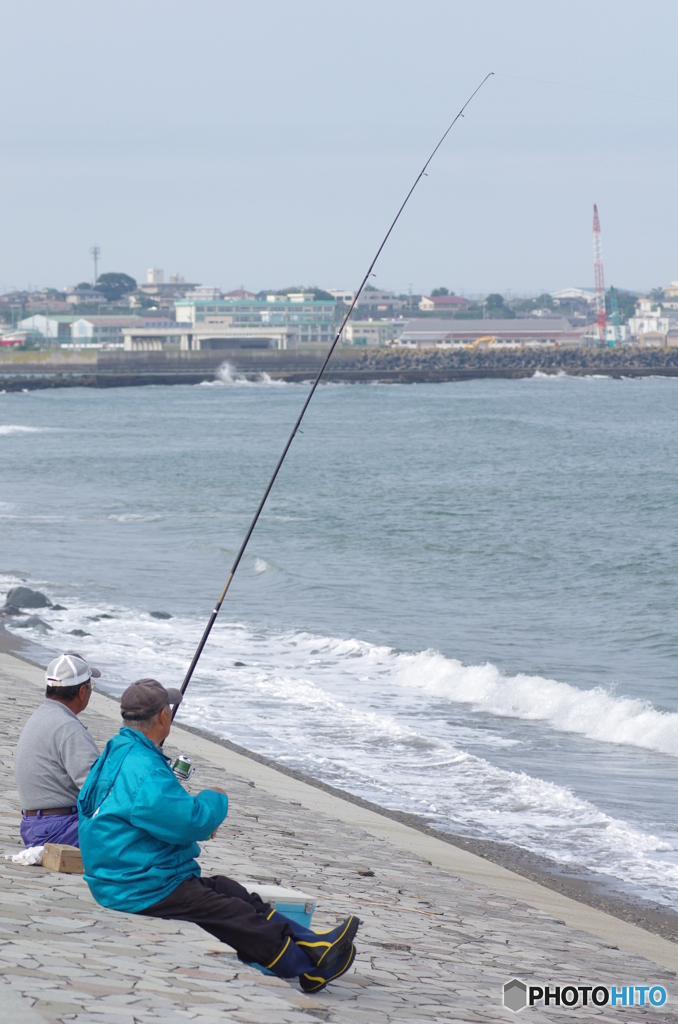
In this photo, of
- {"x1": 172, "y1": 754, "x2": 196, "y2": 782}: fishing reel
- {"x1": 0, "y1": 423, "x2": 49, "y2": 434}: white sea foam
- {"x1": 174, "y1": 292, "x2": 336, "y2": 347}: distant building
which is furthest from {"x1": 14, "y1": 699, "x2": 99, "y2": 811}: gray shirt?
{"x1": 174, "y1": 292, "x2": 336, "y2": 347}: distant building

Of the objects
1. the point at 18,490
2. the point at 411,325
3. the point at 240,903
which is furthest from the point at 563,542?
the point at 411,325

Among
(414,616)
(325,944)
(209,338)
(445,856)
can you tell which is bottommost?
(414,616)

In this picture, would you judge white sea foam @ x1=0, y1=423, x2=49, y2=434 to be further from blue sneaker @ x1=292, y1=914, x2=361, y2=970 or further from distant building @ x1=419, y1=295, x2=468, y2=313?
distant building @ x1=419, y1=295, x2=468, y2=313

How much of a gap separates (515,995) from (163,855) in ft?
4.74

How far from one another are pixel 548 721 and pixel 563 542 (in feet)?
40.5

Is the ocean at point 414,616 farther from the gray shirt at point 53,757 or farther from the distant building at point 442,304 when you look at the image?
the distant building at point 442,304

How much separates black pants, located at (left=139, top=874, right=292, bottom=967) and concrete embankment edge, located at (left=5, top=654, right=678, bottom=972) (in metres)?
2.29

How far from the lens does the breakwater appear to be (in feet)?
293

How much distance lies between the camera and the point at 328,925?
4.36 metres

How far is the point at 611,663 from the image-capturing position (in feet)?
40.7

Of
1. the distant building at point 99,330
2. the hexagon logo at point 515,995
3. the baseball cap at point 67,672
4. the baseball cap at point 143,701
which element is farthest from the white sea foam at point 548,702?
the distant building at point 99,330

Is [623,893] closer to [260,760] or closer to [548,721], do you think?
[260,760]

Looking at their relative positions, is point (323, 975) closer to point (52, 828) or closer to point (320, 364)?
point (52, 828)

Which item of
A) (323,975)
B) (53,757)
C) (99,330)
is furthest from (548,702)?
(99,330)
